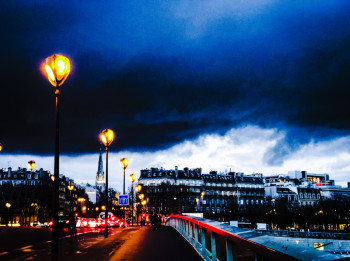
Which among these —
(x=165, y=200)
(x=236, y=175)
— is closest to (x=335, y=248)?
(x=165, y=200)

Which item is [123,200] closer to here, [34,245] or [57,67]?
[34,245]

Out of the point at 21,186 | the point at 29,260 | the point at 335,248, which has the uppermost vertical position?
the point at 21,186

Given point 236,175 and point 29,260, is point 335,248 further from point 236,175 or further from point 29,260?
point 29,260

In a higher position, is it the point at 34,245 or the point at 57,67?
the point at 57,67

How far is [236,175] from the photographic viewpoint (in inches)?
6875

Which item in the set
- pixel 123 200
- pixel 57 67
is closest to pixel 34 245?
pixel 57 67

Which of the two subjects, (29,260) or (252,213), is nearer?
(29,260)

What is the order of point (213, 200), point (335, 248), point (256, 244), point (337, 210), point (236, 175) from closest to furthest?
point (256, 244) < point (335, 248) < point (337, 210) < point (213, 200) < point (236, 175)

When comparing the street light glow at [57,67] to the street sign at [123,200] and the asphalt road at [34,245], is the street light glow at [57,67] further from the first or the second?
the street sign at [123,200]

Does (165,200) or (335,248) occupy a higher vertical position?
(165,200)

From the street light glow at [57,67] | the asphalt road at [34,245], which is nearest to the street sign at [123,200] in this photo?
the asphalt road at [34,245]

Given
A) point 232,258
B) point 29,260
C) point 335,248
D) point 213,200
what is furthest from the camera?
point 213,200

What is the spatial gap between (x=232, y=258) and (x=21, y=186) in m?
139

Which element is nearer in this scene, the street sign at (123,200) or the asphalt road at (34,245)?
the asphalt road at (34,245)
